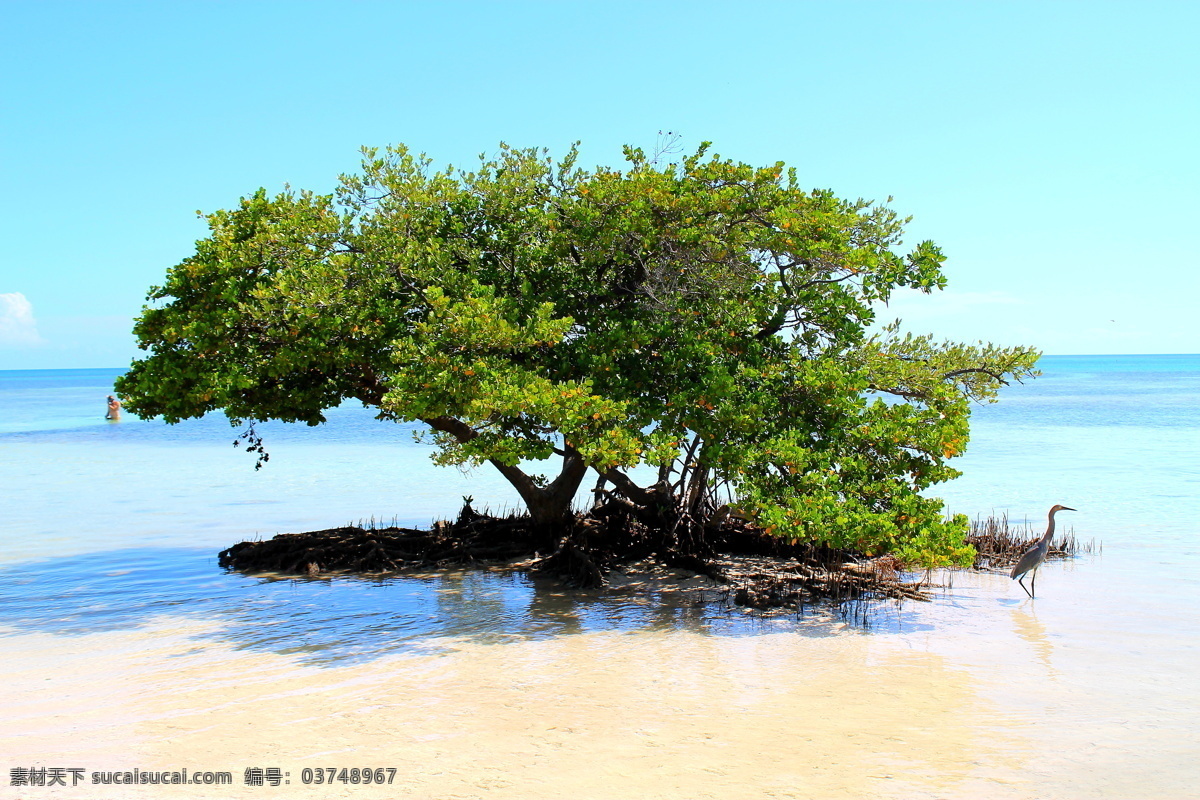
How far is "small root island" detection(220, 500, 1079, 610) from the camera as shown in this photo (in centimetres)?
1205

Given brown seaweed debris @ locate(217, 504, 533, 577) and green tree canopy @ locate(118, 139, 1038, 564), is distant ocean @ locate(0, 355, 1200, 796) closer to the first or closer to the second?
brown seaweed debris @ locate(217, 504, 533, 577)

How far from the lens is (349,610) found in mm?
10812

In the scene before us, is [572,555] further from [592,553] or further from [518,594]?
[518,594]

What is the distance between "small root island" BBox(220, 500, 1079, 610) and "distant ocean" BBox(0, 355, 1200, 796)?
0.63 metres

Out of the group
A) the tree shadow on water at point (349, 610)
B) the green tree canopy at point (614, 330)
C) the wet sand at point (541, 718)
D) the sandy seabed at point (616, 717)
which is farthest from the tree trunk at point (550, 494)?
the wet sand at point (541, 718)

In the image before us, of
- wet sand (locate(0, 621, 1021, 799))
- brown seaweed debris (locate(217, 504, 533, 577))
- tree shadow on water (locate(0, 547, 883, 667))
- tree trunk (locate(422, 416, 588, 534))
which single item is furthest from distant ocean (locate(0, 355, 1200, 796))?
tree trunk (locate(422, 416, 588, 534))

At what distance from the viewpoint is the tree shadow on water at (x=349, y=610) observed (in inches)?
378

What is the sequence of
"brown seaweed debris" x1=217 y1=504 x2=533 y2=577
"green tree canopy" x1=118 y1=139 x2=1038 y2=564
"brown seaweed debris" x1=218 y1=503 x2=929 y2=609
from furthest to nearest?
"brown seaweed debris" x1=217 y1=504 x2=533 y2=577 → "brown seaweed debris" x1=218 y1=503 x2=929 y2=609 → "green tree canopy" x1=118 y1=139 x2=1038 y2=564

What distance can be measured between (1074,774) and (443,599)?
23.9 ft

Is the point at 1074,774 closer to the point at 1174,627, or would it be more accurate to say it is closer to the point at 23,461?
the point at 1174,627

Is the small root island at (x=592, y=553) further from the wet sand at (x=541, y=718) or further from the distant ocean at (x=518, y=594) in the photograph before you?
the wet sand at (x=541, y=718)

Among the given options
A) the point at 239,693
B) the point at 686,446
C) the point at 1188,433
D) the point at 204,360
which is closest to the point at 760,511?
the point at 686,446

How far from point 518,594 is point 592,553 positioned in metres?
1.58

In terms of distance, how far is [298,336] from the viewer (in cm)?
1046
